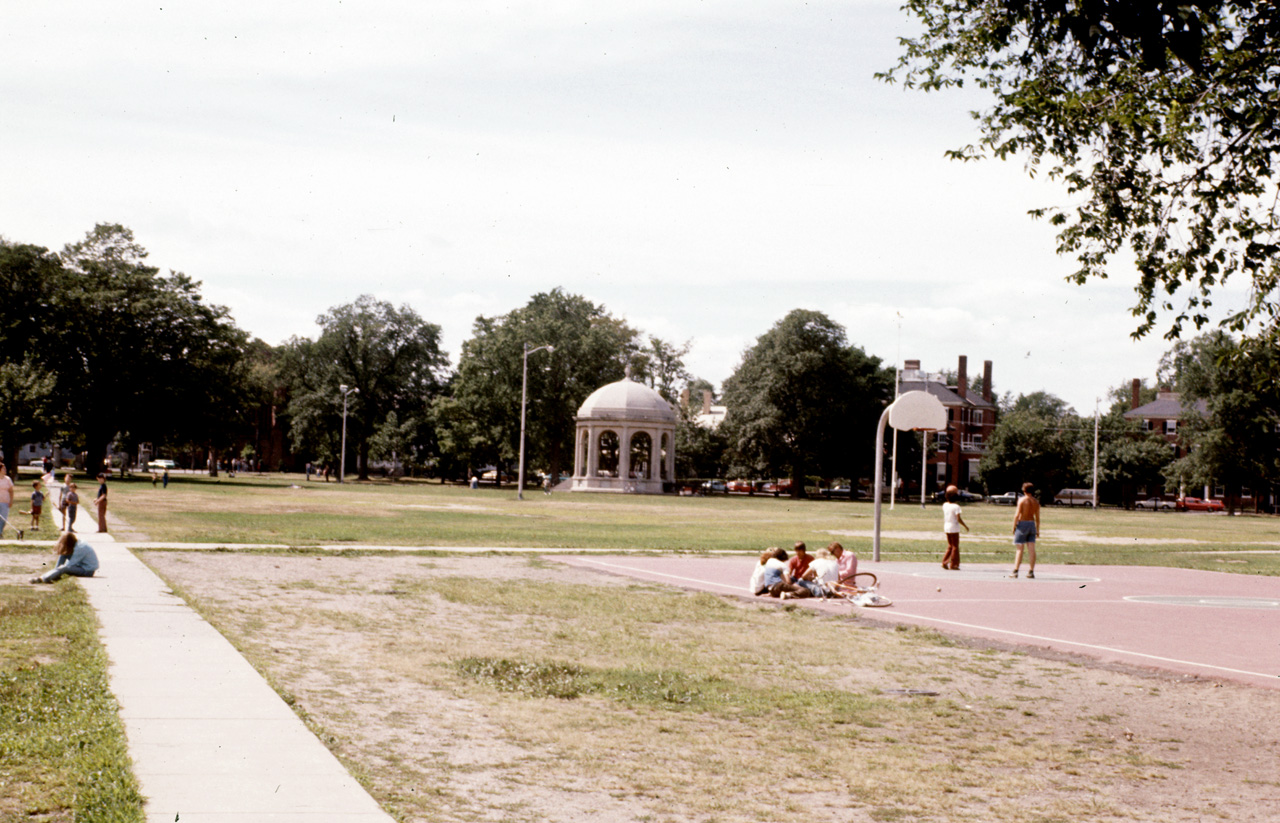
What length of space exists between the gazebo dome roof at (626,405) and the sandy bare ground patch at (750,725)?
6890 cm

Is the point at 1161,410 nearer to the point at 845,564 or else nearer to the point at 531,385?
the point at 531,385

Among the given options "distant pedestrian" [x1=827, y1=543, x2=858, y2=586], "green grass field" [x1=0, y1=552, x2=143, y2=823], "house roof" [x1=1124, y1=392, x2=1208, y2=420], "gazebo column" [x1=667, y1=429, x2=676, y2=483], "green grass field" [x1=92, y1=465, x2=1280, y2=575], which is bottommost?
"green grass field" [x1=92, y1=465, x2=1280, y2=575]

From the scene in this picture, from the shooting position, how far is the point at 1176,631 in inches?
601

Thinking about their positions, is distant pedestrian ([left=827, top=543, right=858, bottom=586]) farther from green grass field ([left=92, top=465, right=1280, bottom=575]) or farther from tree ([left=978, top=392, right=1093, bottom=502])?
tree ([left=978, top=392, right=1093, bottom=502])

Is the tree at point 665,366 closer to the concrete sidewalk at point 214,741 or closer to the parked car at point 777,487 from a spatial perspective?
the parked car at point 777,487

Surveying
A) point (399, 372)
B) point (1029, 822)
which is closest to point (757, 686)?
point (1029, 822)

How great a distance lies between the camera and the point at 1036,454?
11531cm

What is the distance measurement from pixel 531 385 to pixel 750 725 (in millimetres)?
87770

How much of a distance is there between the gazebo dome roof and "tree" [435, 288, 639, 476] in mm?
8545

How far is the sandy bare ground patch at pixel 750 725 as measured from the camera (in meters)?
6.87

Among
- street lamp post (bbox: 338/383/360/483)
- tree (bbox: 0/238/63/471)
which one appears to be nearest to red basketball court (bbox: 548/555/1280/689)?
tree (bbox: 0/238/63/471)

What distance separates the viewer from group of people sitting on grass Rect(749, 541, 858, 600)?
18.3 m

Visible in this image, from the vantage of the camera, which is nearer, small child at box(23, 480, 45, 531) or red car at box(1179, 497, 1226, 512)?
small child at box(23, 480, 45, 531)

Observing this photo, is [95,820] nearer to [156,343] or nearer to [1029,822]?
[1029,822]
